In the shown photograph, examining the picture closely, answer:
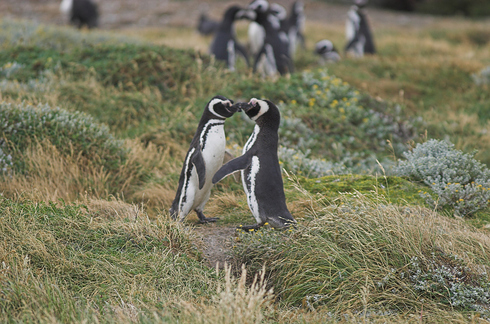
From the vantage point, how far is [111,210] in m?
4.66

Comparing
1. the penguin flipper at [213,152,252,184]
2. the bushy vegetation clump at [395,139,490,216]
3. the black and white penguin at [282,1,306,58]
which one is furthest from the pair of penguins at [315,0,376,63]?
the penguin flipper at [213,152,252,184]

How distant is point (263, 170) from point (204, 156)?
64 cm

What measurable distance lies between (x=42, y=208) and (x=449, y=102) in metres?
8.50

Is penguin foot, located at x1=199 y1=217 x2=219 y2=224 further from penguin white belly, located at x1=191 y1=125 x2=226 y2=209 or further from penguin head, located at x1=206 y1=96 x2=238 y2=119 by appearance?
penguin head, located at x1=206 y1=96 x2=238 y2=119

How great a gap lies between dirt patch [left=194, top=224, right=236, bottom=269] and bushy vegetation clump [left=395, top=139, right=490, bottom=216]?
79.9 inches

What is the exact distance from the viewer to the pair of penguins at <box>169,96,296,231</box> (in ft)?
13.6

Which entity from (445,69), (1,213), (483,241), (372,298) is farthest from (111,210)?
(445,69)

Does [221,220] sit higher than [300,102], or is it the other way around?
[300,102]

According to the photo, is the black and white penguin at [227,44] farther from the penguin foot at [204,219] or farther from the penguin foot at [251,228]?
the penguin foot at [251,228]

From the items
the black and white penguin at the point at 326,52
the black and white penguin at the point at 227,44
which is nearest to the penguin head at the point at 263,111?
the black and white penguin at the point at 227,44

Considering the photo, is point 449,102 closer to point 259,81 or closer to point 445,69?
point 445,69

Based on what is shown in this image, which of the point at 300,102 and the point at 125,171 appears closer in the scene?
the point at 125,171

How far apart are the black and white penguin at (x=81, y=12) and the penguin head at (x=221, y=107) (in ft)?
50.4

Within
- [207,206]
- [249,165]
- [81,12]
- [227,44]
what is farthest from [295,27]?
[249,165]
